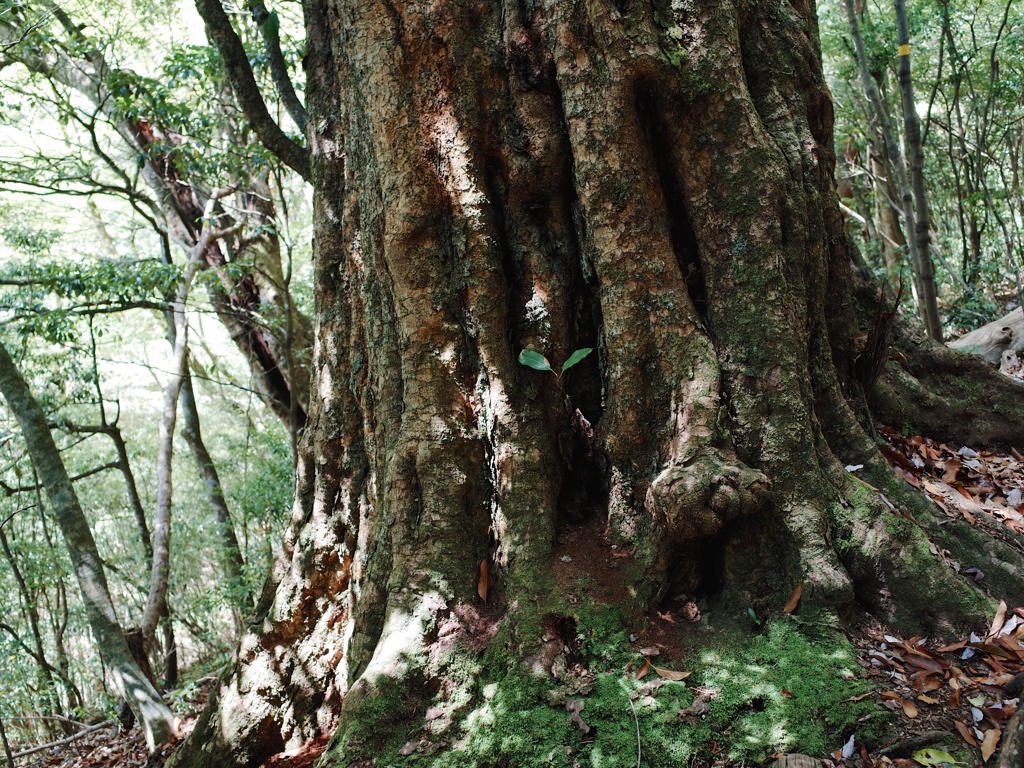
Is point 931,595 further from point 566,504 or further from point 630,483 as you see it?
point 566,504

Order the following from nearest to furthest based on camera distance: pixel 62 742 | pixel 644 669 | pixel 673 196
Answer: pixel 644 669 → pixel 673 196 → pixel 62 742

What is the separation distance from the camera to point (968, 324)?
9844 mm

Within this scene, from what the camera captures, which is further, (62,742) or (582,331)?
(62,742)

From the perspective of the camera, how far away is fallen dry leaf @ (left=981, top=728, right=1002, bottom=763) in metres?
2.08

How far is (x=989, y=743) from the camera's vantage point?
2105 mm

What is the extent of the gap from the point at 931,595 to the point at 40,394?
10.8 metres

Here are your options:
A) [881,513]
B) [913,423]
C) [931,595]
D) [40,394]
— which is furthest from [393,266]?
[40,394]

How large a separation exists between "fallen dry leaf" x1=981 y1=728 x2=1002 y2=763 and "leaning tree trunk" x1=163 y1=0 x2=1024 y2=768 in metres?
0.58

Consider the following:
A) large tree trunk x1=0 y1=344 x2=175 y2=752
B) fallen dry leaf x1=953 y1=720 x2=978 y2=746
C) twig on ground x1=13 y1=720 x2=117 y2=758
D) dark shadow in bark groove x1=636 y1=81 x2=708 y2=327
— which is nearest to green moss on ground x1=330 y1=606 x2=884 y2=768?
fallen dry leaf x1=953 y1=720 x2=978 y2=746

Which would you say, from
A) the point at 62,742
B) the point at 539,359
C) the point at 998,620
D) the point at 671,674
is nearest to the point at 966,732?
the point at 998,620

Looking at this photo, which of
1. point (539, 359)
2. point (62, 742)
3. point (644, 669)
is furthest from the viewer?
point (62, 742)

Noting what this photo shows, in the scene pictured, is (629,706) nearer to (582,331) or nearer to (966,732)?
(966,732)

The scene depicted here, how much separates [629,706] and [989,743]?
109cm

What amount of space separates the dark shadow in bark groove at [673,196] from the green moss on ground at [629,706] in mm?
1403
